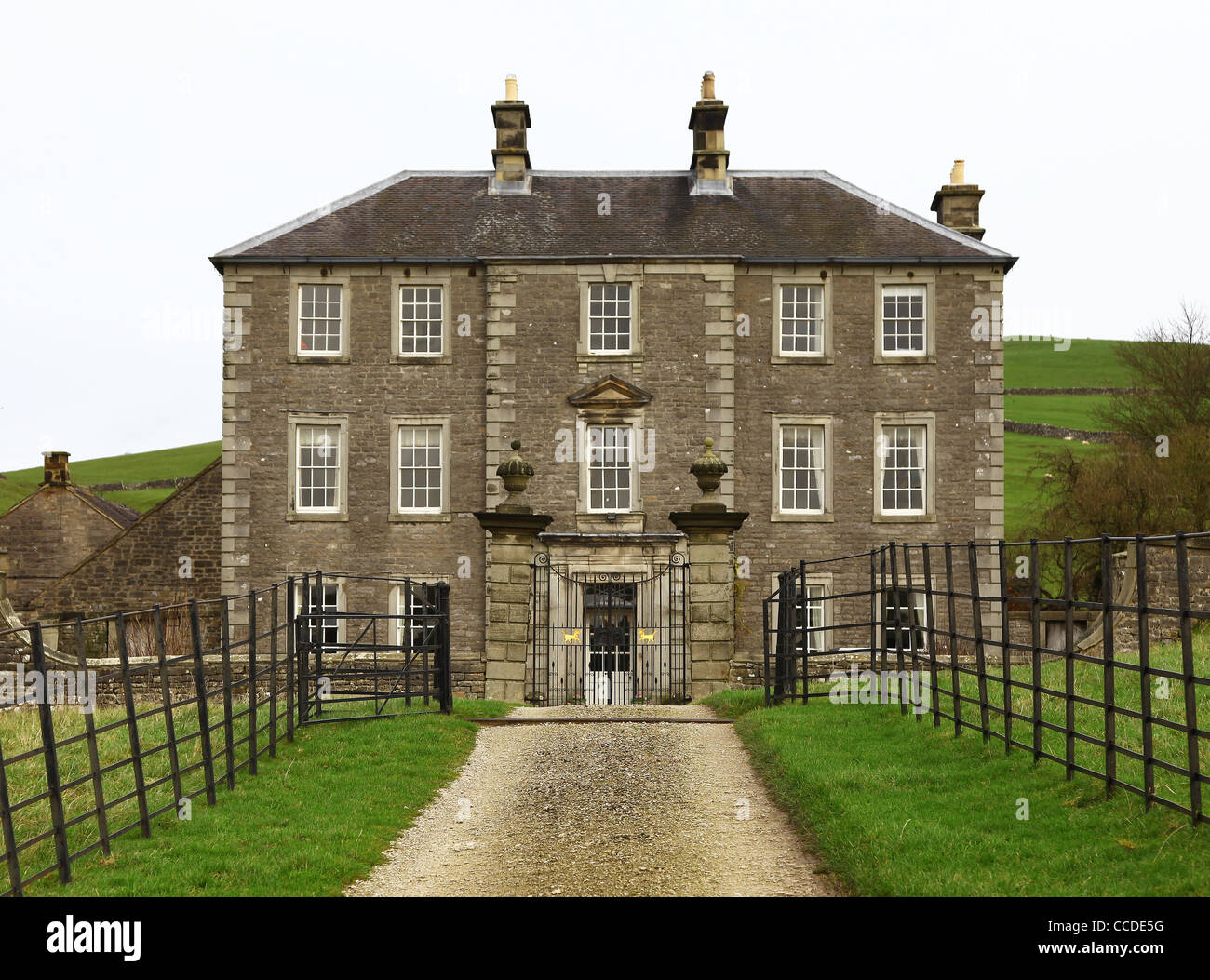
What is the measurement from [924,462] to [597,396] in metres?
7.13

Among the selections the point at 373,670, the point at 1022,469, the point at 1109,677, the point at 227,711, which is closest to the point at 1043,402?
the point at 1022,469

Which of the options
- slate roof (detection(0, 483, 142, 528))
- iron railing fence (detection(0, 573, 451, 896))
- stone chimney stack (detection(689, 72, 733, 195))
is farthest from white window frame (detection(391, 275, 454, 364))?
slate roof (detection(0, 483, 142, 528))

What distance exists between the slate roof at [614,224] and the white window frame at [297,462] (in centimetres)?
342

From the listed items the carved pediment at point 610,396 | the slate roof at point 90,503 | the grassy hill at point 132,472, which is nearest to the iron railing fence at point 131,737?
the carved pediment at point 610,396

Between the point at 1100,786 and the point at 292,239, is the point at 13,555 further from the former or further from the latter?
the point at 1100,786

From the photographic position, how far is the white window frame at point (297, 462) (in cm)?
2592

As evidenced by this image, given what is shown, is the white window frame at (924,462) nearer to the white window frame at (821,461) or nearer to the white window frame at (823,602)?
the white window frame at (821,461)

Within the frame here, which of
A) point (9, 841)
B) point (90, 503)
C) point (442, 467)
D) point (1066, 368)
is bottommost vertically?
point (9, 841)

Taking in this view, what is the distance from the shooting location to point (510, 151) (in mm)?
28641

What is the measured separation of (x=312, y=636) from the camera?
52.3 feet

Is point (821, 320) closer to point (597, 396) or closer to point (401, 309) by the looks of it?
point (597, 396)

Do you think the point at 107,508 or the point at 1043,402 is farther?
the point at 1043,402

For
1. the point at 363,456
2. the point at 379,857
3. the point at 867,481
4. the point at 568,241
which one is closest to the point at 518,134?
the point at 568,241

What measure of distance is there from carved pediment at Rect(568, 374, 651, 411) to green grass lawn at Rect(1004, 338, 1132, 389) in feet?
181
